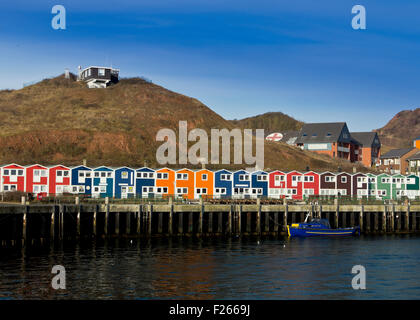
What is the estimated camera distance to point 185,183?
291 ft

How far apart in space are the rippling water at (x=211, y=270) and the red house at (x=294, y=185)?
30.8 metres

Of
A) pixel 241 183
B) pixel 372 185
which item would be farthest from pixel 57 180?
pixel 372 185

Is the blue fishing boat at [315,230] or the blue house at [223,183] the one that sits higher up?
the blue house at [223,183]

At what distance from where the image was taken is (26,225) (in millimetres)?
56156

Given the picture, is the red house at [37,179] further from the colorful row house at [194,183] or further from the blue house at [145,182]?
the blue house at [145,182]

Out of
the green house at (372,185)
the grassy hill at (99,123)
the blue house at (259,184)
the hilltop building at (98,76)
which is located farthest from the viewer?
the hilltop building at (98,76)

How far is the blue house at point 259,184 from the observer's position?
92.0m

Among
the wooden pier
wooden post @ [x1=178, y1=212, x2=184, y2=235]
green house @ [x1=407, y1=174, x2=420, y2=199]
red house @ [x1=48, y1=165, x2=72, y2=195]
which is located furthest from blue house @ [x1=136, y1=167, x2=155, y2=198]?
green house @ [x1=407, y1=174, x2=420, y2=199]

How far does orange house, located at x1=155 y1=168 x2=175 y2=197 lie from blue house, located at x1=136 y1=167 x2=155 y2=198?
2.68 feet

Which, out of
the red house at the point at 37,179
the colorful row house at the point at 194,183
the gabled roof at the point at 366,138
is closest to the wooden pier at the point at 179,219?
the colorful row house at the point at 194,183

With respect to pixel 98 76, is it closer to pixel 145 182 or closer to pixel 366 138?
pixel 366 138
